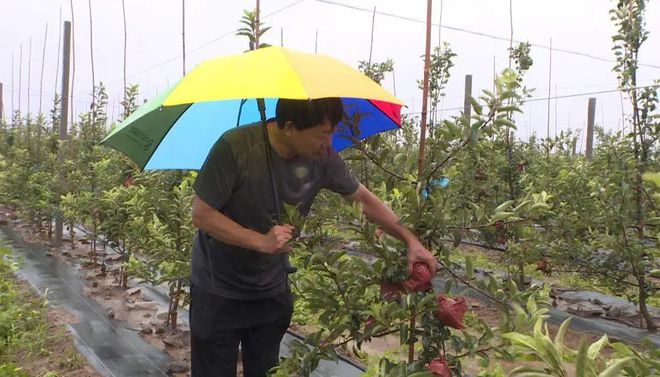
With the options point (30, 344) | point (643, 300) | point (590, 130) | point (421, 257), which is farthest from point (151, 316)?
point (590, 130)

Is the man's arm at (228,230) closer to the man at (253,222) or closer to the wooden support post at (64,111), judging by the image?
the man at (253,222)

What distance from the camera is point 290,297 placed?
7.24ft

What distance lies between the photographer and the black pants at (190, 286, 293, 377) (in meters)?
2.02

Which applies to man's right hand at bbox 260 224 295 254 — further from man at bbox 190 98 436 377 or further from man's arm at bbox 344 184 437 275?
man's arm at bbox 344 184 437 275

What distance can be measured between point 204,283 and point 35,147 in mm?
8897

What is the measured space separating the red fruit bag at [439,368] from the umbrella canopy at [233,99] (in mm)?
733

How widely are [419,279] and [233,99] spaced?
885 millimetres

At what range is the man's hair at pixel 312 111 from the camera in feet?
5.55

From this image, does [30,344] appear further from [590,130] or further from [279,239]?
[590,130]

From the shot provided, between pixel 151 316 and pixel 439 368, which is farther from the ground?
pixel 439 368

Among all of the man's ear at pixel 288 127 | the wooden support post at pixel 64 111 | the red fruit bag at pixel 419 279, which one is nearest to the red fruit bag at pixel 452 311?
the red fruit bag at pixel 419 279

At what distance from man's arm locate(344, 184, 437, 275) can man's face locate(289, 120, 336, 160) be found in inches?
8.5

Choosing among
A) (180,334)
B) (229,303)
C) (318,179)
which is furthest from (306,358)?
(180,334)

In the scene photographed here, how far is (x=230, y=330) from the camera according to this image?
6.71 ft
